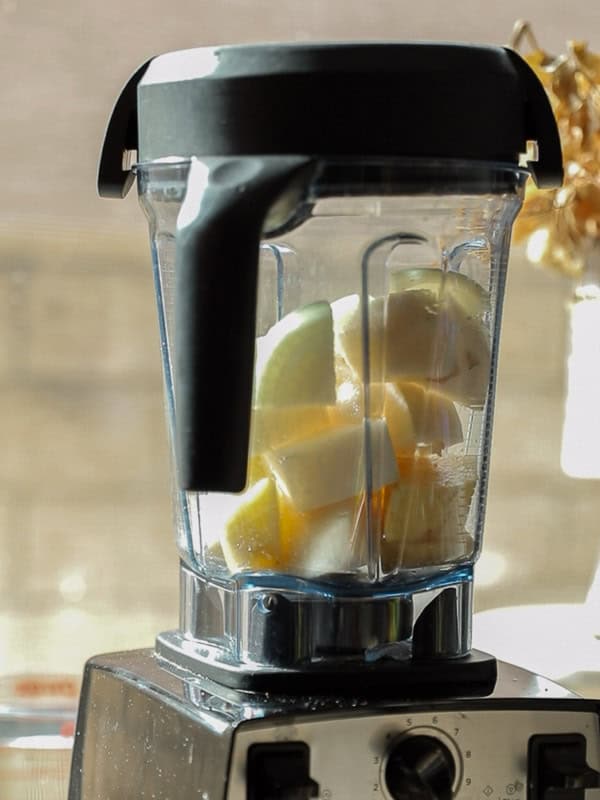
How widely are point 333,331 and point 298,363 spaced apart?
1.0 inches

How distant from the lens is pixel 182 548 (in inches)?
27.6

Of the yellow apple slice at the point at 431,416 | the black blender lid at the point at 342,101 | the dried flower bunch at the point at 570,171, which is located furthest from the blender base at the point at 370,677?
the dried flower bunch at the point at 570,171

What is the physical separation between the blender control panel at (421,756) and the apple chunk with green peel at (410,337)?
0.16 metres

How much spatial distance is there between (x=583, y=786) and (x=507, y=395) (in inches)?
31.3

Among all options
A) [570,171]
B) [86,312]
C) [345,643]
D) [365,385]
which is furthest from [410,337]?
[86,312]

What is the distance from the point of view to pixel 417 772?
2.00 ft

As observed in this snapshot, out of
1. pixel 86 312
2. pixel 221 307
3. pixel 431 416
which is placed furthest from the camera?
pixel 86 312

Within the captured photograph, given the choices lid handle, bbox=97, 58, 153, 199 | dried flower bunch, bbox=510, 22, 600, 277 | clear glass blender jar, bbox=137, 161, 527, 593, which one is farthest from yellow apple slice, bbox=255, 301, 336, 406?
dried flower bunch, bbox=510, 22, 600, 277

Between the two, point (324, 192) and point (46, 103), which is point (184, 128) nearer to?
point (324, 192)

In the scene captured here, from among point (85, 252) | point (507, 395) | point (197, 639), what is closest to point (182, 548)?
point (197, 639)

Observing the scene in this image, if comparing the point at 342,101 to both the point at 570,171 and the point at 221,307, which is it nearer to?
the point at 221,307

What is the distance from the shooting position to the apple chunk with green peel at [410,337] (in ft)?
2.11

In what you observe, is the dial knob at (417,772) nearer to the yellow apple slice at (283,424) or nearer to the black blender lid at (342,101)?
the yellow apple slice at (283,424)

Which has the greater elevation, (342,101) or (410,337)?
(342,101)
